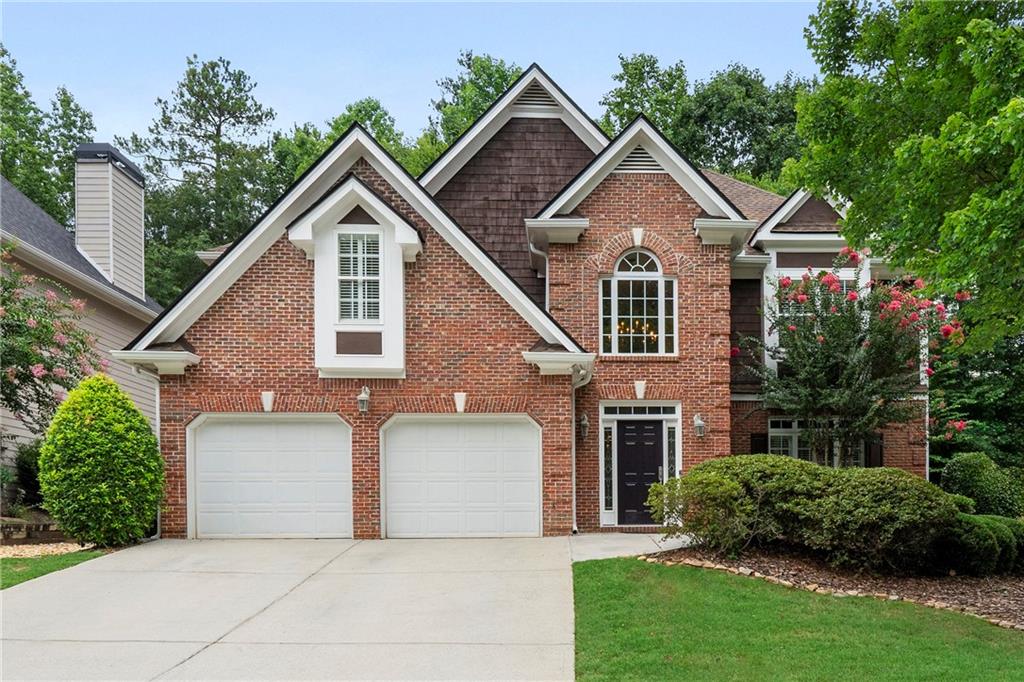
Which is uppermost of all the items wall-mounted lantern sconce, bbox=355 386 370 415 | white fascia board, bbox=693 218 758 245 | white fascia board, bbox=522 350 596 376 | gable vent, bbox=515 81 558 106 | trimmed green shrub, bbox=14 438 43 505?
gable vent, bbox=515 81 558 106

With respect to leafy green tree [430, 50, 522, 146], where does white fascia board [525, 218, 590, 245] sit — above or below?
below

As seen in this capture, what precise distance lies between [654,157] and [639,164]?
296 millimetres

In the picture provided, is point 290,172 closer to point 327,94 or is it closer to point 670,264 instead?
point 327,94

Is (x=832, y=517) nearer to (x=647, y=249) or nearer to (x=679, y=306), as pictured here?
(x=679, y=306)

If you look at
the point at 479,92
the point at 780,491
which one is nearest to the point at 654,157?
the point at 780,491

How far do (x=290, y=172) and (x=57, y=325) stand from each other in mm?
27133

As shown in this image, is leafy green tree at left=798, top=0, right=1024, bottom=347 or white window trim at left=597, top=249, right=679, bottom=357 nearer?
leafy green tree at left=798, top=0, right=1024, bottom=347

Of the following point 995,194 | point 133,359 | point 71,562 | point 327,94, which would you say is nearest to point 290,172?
point 327,94

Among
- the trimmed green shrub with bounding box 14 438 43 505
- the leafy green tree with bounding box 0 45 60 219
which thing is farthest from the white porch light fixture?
the leafy green tree with bounding box 0 45 60 219

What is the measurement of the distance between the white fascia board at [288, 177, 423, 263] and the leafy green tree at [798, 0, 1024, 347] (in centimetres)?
605

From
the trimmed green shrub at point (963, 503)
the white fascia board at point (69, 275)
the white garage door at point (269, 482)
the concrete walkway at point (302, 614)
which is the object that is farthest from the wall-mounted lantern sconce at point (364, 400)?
the trimmed green shrub at point (963, 503)

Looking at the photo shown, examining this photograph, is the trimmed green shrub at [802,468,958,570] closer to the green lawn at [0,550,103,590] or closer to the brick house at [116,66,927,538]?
the brick house at [116,66,927,538]

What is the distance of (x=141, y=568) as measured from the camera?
11125 mm

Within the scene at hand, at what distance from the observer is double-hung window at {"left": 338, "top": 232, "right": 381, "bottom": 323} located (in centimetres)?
1365
